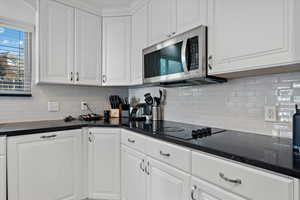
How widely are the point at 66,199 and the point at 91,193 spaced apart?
259 millimetres

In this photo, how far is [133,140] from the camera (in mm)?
1840

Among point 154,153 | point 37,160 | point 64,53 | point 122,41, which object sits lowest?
point 37,160

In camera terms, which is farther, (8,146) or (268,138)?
(8,146)

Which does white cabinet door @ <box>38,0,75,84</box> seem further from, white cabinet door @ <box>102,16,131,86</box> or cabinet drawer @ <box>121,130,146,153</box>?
cabinet drawer @ <box>121,130,146,153</box>

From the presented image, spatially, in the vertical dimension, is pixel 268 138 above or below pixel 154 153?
above

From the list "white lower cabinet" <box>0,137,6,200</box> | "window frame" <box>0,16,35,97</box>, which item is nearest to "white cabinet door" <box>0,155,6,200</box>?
"white lower cabinet" <box>0,137,6,200</box>

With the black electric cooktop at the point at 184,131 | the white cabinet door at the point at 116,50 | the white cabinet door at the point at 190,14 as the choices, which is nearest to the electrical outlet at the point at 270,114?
the black electric cooktop at the point at 184,131

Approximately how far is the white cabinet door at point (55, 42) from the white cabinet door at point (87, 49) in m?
0.08

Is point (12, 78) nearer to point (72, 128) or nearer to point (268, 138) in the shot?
point (72, 128)

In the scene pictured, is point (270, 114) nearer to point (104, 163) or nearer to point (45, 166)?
point (104, 163)

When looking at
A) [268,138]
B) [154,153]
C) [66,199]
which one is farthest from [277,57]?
[66,199]

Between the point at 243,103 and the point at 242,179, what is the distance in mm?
839

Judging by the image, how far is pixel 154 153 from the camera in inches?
60.9

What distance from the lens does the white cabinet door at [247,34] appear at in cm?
109
